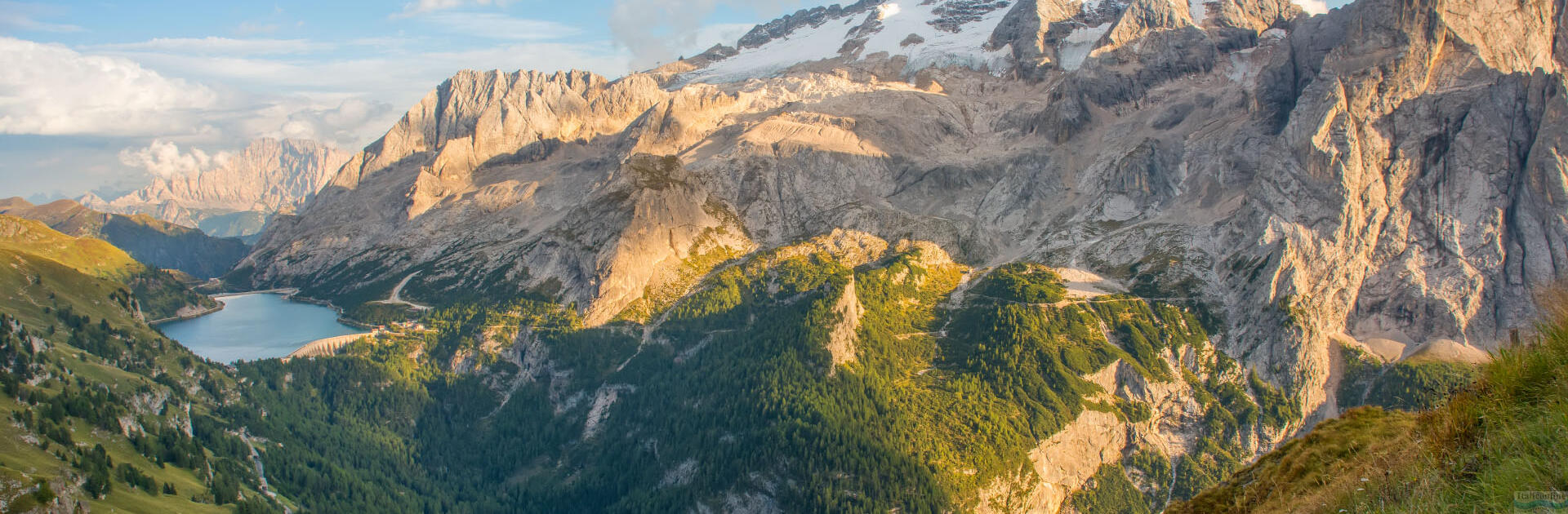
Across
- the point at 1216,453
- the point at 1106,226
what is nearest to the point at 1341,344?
the point at 1216,453

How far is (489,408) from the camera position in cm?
14688

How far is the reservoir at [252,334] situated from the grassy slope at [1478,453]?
6744 inches

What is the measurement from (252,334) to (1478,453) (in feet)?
684

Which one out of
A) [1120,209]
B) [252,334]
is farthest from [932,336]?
[252,334]

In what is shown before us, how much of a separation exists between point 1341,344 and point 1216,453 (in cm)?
2685

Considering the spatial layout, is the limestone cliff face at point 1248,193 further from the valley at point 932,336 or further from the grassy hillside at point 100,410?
the grassy hillside at point 100,410

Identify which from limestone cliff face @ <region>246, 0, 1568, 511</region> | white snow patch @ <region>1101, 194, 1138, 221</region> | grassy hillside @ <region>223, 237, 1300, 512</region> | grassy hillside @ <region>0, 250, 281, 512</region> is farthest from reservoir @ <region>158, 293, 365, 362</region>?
white snow patch @ <region>1101, 194, 1138, 221</region>

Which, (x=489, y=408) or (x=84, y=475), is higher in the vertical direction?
(x=84, y=475)

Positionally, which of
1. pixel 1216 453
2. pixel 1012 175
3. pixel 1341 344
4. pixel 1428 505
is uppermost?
pixel 1428 505

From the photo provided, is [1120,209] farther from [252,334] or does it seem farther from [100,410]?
[252,334]

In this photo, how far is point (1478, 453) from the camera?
16.3m

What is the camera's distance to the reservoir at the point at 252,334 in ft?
530

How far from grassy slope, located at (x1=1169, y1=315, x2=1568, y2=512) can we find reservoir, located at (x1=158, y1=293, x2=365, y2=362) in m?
171

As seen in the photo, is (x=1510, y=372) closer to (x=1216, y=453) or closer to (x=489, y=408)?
(x=1216, y=453)
